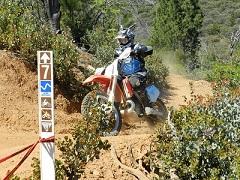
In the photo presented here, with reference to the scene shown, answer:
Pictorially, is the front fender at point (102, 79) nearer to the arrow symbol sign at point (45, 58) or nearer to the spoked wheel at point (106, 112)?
the spoked wheel at point (106, 112)

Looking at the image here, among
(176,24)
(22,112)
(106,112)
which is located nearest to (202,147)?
(106,112)

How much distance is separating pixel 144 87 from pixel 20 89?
2.36m

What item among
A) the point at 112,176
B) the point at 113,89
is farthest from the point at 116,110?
the point at 112,176

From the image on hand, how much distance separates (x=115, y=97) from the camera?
8469mm

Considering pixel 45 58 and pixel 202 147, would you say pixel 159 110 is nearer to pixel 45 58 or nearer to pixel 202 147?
pixel 202 147

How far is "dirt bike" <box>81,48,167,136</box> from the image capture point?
8173mm

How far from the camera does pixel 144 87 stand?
8773mm

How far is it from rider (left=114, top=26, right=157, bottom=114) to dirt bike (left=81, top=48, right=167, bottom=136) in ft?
0.26

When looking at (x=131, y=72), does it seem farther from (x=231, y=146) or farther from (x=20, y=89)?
(x=231, y=146)

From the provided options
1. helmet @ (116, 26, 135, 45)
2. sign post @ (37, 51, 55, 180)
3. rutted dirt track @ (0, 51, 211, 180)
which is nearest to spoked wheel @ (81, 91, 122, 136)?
rutted dirt track @ (0, 51, 211, 180)

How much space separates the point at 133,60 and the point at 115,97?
1.97 feet

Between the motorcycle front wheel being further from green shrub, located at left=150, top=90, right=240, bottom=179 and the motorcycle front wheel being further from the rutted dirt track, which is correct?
green shrub, located at left=150, top=90, right=240, bottom=179

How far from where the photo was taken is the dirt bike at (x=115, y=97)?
817cm

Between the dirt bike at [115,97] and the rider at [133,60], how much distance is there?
0.08 meters
